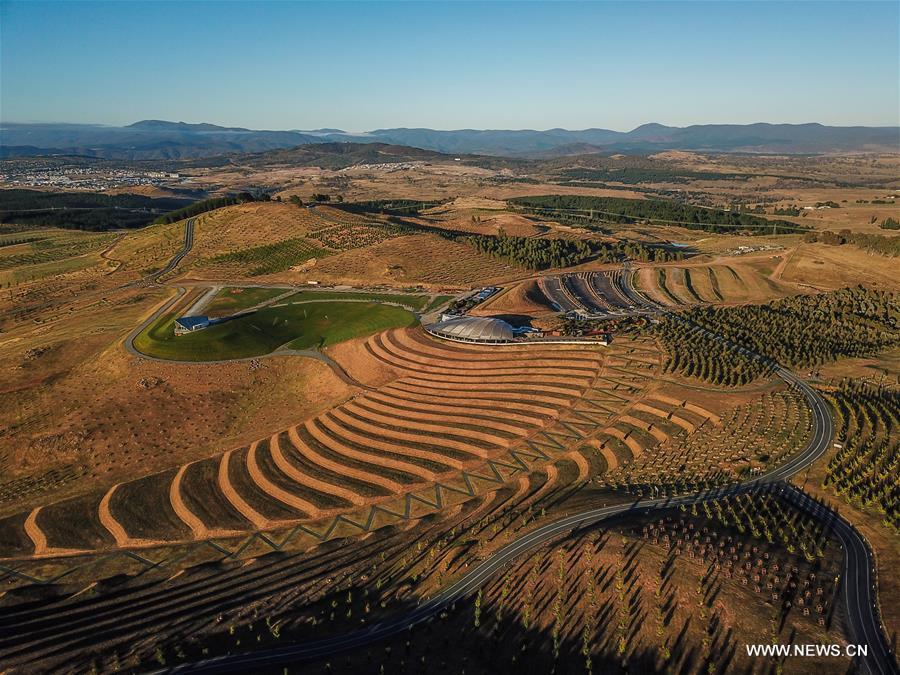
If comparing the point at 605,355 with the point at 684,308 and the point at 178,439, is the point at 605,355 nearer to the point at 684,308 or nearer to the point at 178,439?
the point at 684,308

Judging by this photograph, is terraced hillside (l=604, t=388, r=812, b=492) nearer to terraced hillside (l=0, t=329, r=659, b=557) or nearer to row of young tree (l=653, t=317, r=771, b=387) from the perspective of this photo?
terraced hillside (l=0, t=329, r=659, b=557)

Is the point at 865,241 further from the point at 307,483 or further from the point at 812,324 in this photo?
the point at 307,483

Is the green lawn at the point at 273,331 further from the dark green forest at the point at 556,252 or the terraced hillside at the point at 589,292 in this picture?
the dark green forest at the point at 556,252

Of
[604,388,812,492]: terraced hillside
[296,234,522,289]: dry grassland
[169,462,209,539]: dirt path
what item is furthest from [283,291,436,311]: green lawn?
[169,462,209,539]: dirt path

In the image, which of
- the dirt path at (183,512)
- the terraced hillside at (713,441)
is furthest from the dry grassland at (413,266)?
the dirt path at (183,512)

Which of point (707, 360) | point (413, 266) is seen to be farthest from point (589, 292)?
point (413, 266)

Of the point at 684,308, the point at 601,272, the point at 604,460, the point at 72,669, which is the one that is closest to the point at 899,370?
the point at 684,308
